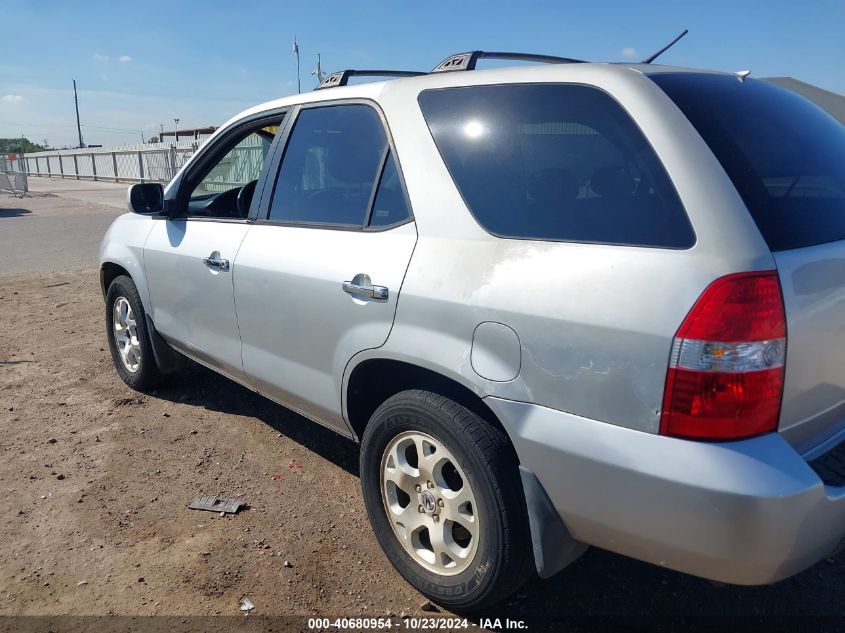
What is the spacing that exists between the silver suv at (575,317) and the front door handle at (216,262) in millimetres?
411

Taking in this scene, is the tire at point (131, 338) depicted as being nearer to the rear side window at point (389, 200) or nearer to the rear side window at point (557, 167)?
the rear side window at point (389, 200)

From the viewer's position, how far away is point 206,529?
313cm

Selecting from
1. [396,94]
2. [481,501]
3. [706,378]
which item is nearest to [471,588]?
[481,501]

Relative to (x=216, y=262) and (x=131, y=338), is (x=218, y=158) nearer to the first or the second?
(x=216, y=262)

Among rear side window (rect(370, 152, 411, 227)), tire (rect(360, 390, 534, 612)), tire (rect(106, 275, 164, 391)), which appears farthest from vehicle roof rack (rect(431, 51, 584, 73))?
tire (rect(106, 275, 164, 391))

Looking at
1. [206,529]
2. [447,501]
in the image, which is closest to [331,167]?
[447,501]

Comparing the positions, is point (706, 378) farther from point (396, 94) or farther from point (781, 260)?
point (396, 94)

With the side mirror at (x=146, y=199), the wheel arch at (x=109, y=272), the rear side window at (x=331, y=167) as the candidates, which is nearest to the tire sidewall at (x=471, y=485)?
the rear side window at (x=331, y=167)

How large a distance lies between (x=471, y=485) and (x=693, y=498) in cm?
74

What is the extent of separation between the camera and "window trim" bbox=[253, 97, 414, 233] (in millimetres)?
2654

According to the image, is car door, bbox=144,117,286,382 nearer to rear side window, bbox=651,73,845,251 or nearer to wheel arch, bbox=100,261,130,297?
wheel arch, bbox=100,261,130,297

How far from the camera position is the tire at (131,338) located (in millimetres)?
4465

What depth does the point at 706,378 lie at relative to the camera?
180 cm

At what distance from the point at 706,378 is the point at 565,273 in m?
0.48
